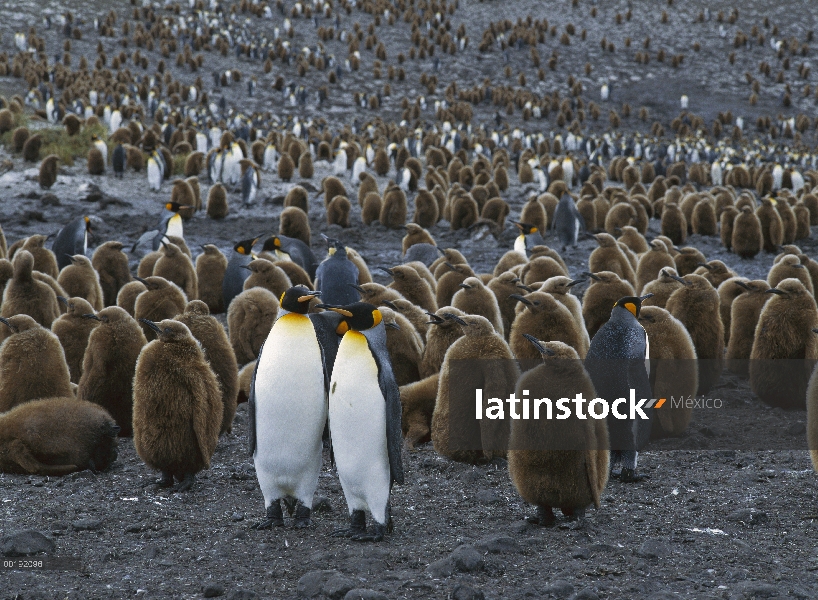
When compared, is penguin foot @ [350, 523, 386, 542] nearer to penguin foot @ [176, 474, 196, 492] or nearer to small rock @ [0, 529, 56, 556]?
penguin foot @ [176, 474, 196, 492]

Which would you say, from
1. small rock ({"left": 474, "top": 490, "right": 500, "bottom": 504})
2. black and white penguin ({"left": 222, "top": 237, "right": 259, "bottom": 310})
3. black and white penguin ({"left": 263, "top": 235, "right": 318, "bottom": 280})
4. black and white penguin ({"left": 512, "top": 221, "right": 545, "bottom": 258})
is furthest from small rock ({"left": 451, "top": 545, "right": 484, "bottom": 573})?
black and white penguin ({"left": 512, "top": 221, "right": 545, "bottom": 258})

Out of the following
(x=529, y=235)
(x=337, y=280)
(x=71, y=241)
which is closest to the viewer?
(x=337, y=280)

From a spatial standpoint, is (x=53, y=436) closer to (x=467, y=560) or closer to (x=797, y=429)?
(x=467, y=560)

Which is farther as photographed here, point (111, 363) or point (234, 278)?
point (234, 278)

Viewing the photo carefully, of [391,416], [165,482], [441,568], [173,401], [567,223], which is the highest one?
[391,416]

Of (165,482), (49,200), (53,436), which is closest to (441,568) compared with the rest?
(165,482)

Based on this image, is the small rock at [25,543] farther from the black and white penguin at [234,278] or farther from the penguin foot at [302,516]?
the black and white penguin at [234,278]

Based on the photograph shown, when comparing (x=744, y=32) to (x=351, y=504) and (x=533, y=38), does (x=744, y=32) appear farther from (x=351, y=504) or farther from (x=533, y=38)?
(x=351, y=504)

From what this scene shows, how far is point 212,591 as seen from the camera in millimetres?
2861

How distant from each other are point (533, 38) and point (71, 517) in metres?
35.7

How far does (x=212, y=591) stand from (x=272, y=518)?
718 millimetres

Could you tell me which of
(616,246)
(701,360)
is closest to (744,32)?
(616,246)

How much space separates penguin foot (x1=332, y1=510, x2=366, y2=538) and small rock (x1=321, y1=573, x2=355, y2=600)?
0.52 metres

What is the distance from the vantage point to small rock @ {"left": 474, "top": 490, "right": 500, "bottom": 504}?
3.86 meters
